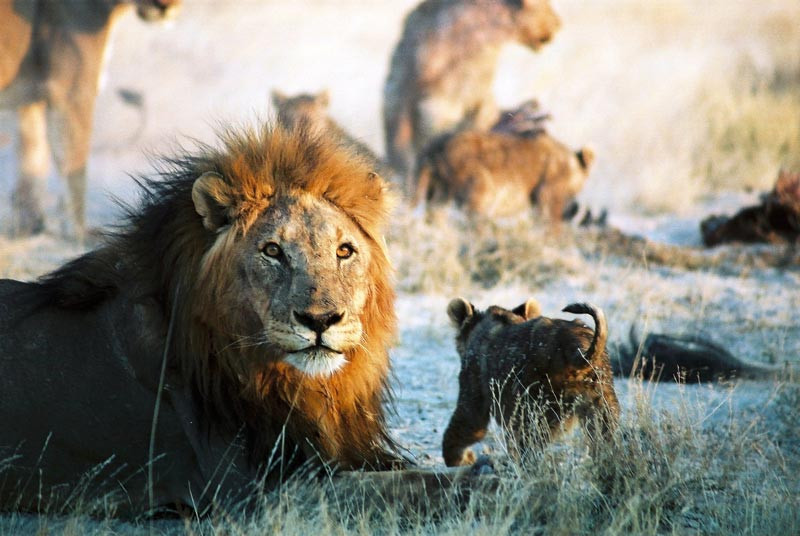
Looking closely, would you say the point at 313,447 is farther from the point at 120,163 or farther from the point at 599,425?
the point at 120,163

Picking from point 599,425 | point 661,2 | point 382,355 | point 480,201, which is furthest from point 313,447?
point 661,2

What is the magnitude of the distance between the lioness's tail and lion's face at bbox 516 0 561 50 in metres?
9.35

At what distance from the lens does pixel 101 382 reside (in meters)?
3.59

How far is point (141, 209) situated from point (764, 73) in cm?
1379

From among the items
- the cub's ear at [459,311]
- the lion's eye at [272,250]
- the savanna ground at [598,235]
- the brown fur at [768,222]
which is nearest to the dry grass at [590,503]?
the savanna ground at [598,235]

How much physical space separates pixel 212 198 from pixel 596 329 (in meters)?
1.44

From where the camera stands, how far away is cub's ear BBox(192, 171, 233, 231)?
3.60 m

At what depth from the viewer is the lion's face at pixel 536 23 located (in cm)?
1280

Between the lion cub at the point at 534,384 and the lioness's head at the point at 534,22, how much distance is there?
8.68 m

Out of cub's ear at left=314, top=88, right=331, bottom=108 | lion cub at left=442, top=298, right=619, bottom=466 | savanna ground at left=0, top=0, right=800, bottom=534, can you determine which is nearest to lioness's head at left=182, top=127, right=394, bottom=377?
savanna ground at left=0, top=0, right=800, bottom=534

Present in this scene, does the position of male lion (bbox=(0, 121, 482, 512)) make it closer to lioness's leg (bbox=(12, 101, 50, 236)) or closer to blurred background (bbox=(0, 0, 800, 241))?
blurred background (bbox=(0, 0, 800, 241))

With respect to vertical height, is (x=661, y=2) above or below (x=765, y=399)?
above

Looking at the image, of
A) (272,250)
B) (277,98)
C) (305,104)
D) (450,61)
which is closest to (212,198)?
(272,250)

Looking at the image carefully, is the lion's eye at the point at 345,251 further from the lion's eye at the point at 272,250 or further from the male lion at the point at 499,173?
the male lion at the point at 499,173
